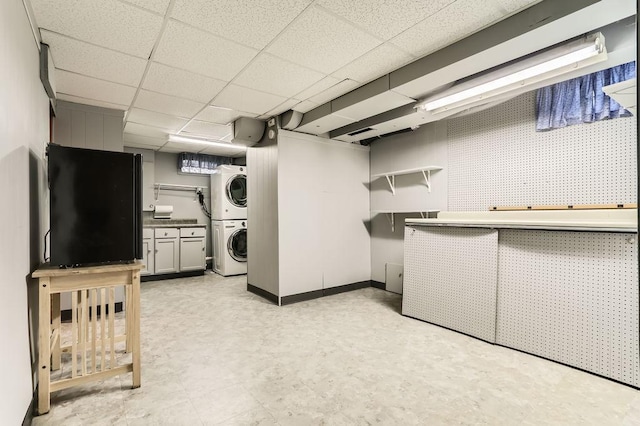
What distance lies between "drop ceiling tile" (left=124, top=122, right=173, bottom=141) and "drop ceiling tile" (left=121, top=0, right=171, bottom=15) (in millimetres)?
3067

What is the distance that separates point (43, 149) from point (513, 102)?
446 centimetres

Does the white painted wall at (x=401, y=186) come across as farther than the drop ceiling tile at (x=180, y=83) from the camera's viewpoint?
Yes

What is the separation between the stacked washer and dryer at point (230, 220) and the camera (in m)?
6.17

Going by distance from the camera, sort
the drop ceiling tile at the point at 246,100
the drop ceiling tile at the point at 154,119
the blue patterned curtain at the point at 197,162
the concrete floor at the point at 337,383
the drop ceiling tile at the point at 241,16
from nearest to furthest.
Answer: the concrete floor at the point at 337,383
the drop ceiling tile at the point at 241,16
the drop ceiling tile at the point at 246,100
the drop ceiling tile at the point at 154,119
the blue patterned curtain at the point at 197,162

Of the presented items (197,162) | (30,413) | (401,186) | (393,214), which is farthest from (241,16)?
(197,162)

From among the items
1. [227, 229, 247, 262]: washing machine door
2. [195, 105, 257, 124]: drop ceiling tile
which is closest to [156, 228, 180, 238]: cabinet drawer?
[227, 229, 247, 262]: washing machine door

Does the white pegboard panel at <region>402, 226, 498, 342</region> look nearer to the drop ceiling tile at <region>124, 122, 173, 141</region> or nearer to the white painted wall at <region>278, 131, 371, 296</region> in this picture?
the white painted wall at <region>278, 131, 371, 296</region>

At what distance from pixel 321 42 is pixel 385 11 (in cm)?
56

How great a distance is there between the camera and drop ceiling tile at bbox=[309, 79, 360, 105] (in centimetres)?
315

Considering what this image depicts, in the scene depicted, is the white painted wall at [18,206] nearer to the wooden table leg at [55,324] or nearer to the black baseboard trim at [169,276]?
the wooden table leg at [55,324]

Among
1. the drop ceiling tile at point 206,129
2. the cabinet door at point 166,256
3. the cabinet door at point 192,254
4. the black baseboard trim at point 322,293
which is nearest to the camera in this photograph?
the black baseboard trim at point 322,293

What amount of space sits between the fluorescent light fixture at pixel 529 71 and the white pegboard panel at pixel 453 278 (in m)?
1.31

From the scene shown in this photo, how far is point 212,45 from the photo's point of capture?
7.94ft

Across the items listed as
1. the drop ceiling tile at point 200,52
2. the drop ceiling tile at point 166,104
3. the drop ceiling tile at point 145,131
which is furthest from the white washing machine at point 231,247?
the drop ceiling tile at point 200,52
